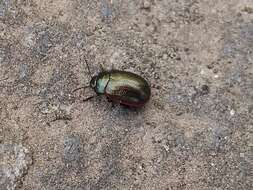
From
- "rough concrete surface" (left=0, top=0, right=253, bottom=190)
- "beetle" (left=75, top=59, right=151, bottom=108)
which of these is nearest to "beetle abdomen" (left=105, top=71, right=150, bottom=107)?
"beetle" (left=75, top=59, right=151, bottom=108)

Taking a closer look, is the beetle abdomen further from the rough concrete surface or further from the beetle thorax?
the rough concrete surface

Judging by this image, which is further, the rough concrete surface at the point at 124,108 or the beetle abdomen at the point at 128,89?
the beetle abdomen at the point at 128,89

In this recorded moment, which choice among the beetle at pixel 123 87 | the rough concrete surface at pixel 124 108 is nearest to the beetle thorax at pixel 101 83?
the beetle at pixel 123 87

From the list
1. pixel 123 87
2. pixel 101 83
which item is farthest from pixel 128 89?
pixel 101 83

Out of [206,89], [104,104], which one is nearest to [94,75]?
[104,104]

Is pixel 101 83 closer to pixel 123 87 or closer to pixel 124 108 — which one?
pixel 123 87

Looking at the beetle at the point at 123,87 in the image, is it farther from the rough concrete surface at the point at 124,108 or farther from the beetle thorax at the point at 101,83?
the rough concrete surface at the point at 124,108
